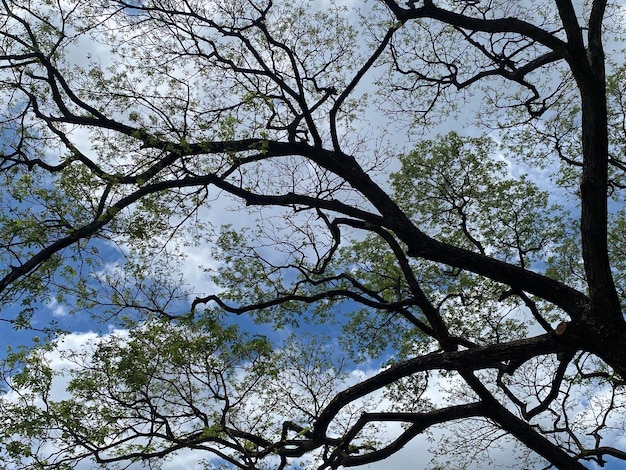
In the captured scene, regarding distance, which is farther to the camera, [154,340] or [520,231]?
[520,231]

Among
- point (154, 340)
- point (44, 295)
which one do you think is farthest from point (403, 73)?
point (44, 295)

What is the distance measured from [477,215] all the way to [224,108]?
19.2 feet

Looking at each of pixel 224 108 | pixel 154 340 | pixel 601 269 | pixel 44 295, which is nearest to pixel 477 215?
pixel 601 269

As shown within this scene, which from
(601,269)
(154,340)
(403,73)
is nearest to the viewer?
(601,269)

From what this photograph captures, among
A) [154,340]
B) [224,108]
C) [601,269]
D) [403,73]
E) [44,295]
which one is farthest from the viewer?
[403,73]

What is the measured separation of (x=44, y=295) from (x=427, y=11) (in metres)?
7.10

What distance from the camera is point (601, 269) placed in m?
6.26

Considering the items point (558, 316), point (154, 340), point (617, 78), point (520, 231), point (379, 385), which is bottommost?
point (379, 385)

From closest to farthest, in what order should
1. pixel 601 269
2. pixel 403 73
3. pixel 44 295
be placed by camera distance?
pixel 601 269
pixel 44 295
pixel 403 73

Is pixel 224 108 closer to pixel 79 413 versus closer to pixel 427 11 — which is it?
pixel 427 11

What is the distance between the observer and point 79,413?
7.48 metres

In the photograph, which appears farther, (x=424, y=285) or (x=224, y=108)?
(x=424, y=285)

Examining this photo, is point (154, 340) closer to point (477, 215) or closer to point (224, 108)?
point (224, 108)

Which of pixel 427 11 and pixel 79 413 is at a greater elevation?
pixel 427 11
